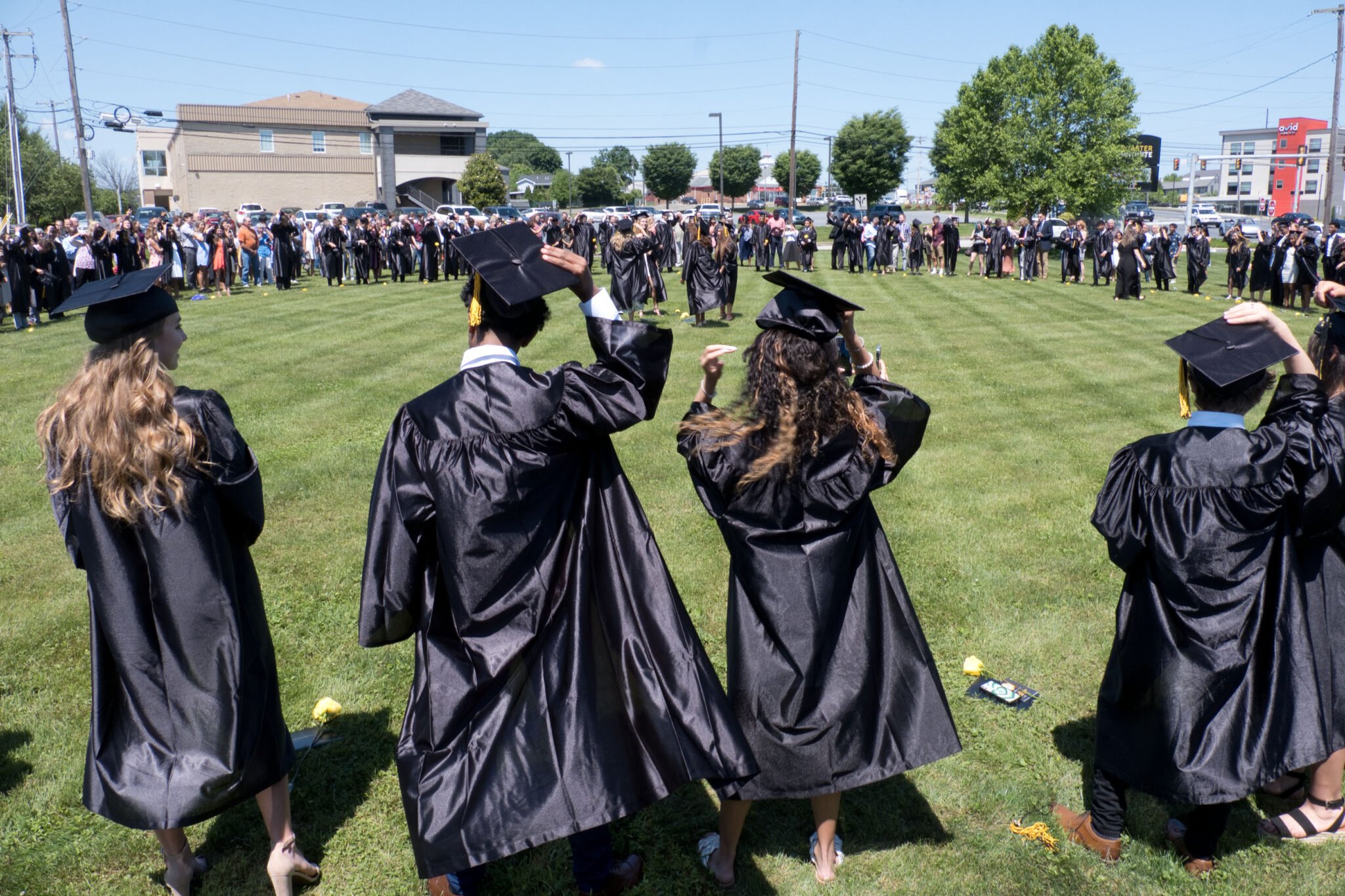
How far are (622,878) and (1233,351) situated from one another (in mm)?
2667

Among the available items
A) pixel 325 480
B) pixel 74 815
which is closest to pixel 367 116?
pixel 325 480

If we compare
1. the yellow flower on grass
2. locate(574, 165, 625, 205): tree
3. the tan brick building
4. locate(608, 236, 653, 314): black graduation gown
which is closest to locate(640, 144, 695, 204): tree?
locate(574, 165, 625, 205): tree

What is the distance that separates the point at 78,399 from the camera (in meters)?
3.04

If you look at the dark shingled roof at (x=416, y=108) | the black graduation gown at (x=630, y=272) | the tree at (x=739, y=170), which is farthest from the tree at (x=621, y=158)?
the black graduation gown at (x=630, y=272)

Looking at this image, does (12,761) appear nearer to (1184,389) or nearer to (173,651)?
(173,651)

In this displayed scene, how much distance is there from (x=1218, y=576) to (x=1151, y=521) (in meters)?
0.26

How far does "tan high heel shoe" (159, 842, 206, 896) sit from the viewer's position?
11.5 feet

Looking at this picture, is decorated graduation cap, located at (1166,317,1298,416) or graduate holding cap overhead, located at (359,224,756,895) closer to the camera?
graduate holding cap overhead, located at (359,224,756,895)

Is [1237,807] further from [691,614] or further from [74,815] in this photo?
[74,815]

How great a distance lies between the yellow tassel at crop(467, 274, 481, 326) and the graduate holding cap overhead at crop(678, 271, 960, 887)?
756mm

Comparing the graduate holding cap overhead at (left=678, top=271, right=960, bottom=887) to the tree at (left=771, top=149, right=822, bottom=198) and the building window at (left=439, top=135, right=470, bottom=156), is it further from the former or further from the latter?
the tree at (left=771, top=149, right=822, bottom=198)

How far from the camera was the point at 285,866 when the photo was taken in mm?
3467

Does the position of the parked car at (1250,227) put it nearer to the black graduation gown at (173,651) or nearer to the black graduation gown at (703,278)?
the black graduation gown at (703,278)

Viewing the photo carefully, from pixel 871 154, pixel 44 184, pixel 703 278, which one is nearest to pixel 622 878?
pixel 703 278
